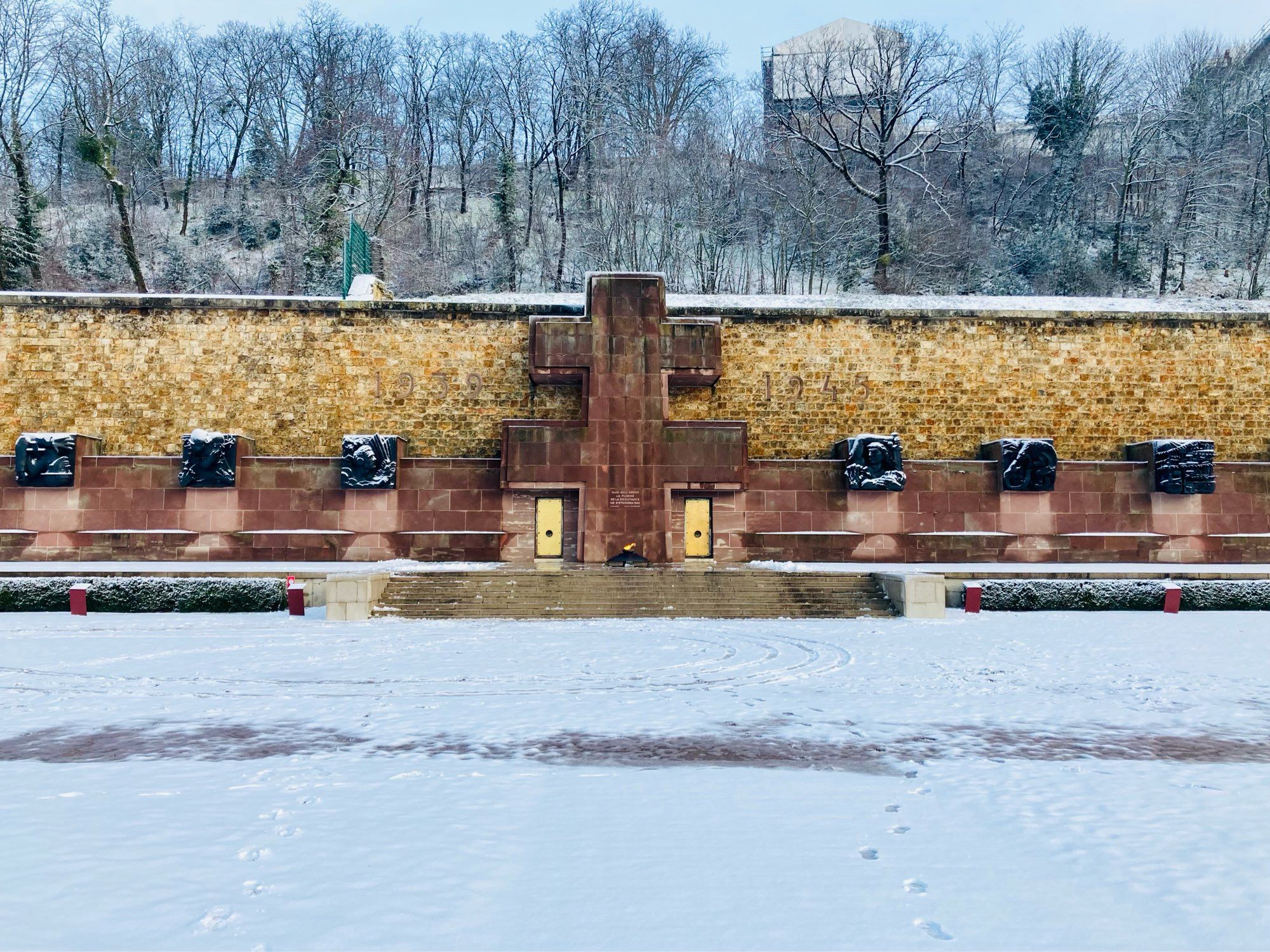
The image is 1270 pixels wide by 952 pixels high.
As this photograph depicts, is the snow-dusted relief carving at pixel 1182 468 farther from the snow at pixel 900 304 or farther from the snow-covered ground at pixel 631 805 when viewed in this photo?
the snow-covered ground at pixel 631 805

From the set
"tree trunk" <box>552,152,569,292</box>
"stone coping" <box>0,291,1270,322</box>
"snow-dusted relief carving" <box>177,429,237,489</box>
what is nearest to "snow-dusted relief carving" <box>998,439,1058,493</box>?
"stone coping" <box>0,291,1270,322</box>

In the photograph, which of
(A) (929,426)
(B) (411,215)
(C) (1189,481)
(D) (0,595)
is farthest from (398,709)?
(B) (411,215)

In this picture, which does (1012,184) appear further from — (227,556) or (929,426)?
(227,556)

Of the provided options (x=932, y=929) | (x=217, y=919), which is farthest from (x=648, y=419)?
(x=217, y=919)

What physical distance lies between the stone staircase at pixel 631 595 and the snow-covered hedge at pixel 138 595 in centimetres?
266

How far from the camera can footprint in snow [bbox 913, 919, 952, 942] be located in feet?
12.6

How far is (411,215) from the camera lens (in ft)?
144

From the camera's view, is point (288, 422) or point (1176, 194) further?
point (1176, 194)

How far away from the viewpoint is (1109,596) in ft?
56.3

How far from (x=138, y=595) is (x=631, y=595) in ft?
29.8

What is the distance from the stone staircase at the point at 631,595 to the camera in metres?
16.8

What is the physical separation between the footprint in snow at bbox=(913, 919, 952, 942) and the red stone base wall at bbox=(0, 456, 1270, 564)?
17661 mm

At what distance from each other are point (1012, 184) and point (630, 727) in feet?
163

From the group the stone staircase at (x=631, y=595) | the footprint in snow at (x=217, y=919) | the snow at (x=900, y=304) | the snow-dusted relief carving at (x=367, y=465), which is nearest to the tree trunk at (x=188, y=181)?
the snow at (x=900, y=304)
